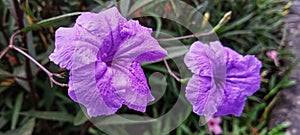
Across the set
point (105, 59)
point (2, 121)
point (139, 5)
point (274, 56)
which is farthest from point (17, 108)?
point (274, 56)

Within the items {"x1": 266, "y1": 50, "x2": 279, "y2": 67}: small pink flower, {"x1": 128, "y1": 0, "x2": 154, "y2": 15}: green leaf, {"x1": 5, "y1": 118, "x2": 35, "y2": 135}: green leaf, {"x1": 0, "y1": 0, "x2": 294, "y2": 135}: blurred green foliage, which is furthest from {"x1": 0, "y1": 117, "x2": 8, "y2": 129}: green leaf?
{"x1": 266, "y1": 50, "x2": 279, "y2": 67}: small pink flower

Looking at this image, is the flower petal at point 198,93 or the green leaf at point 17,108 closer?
the flower petal at point 198,93

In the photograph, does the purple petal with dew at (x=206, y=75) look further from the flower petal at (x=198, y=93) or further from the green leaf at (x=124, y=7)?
the green leaf at (x=124, y=7)

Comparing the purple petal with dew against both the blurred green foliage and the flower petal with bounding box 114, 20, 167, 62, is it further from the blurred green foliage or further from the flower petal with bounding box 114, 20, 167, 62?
the blurred green foliage

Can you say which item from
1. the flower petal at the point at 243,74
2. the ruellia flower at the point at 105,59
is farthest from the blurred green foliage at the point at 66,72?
the flower petal at the point at 243,74

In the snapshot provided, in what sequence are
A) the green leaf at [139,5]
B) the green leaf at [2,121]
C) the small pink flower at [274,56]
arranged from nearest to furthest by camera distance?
the green leaf at [139,5] < the green leaf at [2,121] < the small pink flower at [274,56]

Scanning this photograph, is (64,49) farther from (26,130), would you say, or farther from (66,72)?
(26,130)

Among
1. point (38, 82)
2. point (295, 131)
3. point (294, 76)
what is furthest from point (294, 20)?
point (38, 82)
